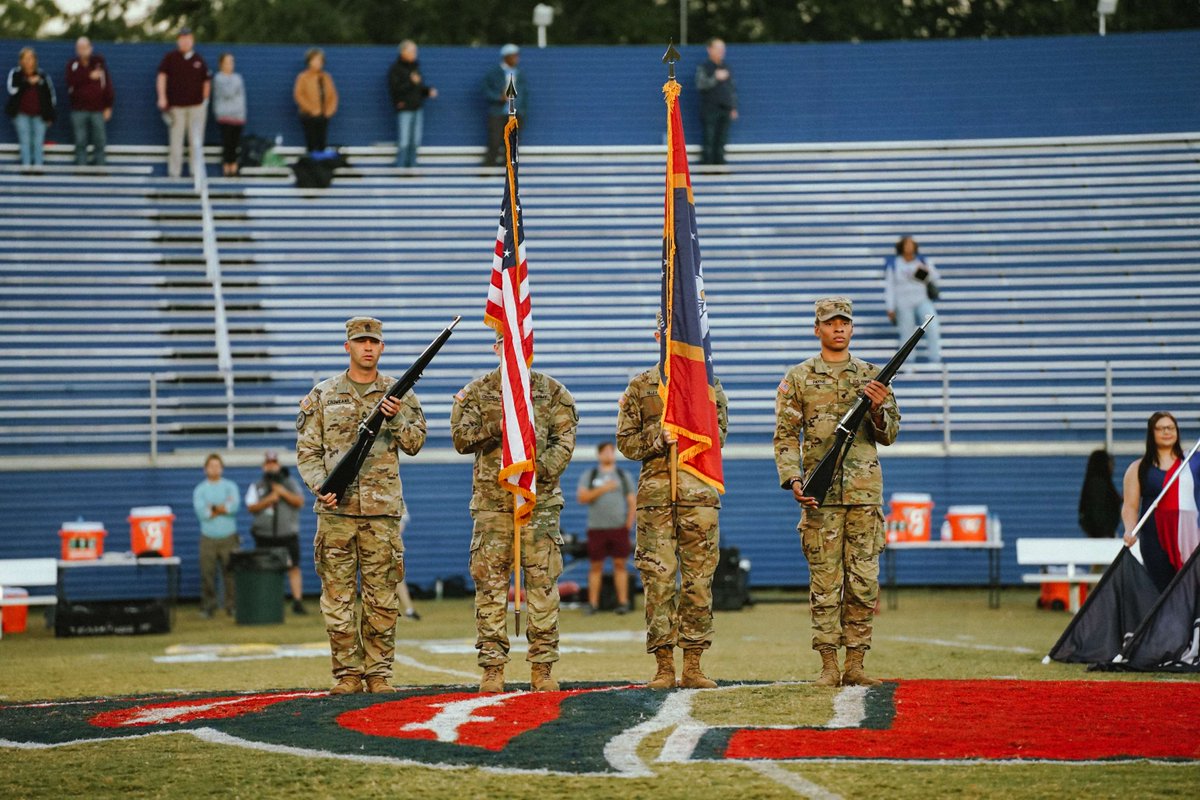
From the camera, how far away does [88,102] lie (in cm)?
2419

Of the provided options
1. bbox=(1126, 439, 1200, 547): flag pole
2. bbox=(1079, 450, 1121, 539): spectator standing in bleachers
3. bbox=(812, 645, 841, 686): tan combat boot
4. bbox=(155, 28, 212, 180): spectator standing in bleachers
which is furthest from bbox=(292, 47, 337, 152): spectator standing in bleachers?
bbox=(812, 645, 841, 686): tan combat boot

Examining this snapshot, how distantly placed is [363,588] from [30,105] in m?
16.3

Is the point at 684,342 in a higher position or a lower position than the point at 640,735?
higher

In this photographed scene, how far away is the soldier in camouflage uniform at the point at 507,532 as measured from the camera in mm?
9625

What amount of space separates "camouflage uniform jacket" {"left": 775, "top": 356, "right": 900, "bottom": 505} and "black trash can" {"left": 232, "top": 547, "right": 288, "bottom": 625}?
9.41 metres

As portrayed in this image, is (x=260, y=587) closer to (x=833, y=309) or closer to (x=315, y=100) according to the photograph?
(x=315, y=100)

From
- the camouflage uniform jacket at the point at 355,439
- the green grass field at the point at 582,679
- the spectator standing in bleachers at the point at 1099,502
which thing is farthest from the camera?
the spectator standing in bleachers at the point at 1099,502

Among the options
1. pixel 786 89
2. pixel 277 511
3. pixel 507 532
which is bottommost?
pixel 277 511

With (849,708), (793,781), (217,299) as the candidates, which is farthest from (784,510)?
(793,781)

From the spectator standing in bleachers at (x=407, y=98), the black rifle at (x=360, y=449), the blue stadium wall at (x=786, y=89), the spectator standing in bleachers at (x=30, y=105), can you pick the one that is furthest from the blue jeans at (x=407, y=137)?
the black rifle at (x=360, y=449)

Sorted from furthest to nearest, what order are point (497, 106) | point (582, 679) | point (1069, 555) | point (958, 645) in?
point (497, 106) → point (1069, 555) → point (958, 645) → point (582, 679)

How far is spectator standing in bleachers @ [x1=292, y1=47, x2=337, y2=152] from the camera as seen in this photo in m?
24.5

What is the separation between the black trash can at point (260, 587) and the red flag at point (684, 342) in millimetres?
8895

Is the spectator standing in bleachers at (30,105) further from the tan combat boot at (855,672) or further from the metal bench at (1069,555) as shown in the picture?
the tan combat boot at (855,672)
